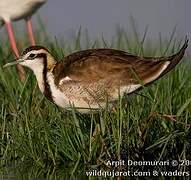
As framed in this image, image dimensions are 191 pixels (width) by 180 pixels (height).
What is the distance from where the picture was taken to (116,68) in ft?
22.8

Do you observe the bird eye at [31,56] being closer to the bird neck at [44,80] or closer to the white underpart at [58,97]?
the bird neck at [44,80]

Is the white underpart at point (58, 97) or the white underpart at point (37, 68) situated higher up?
the white underpart at point (37, 68)

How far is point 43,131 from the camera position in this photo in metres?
7.29

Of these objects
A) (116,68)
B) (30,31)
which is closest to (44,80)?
(116,68)

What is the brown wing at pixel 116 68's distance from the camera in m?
6.88

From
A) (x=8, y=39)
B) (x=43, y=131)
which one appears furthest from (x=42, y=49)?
(x=8, y=39)

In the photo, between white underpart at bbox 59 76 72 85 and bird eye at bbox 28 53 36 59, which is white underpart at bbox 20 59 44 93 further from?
white underpart at bbox 59 76 72 85

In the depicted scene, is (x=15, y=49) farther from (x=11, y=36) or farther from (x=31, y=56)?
(x=31, y=56)

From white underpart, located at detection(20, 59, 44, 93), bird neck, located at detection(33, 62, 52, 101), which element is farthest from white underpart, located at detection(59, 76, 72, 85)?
white underpart, located at detection(20, 59, 44, 93)

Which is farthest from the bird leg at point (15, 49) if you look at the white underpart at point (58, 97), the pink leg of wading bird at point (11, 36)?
the white underpart at point (58, 97)

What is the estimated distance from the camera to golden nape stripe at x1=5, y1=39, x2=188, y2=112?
6.89 m

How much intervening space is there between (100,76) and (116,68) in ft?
0.45

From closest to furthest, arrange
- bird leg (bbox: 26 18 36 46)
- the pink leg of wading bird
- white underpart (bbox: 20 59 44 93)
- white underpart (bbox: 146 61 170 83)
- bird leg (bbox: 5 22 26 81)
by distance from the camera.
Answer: white underpart (bbox: 146 61 170 83), white underpart (bbox: 20 59 44 93), bird leg (bbox: 5 22 26 81), the pink leg of wading bird, bird leg (bbox: 26 18 36 46)

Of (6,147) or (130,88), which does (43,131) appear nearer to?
(6,147)
